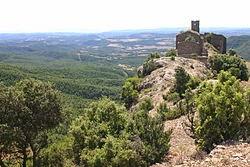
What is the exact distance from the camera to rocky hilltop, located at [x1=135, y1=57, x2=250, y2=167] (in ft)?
72.4

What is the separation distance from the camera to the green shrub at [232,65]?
189ft

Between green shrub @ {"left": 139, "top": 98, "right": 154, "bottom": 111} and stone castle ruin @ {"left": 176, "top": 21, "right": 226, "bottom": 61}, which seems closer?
green shrub @ {"left": 139, "top": 98, "right": 154, "bottom": 111}

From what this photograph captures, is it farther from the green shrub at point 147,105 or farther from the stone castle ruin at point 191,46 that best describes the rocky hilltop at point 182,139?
the stone castle ruin at point 191,46

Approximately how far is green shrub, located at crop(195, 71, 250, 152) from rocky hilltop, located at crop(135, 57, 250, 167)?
1329 mm

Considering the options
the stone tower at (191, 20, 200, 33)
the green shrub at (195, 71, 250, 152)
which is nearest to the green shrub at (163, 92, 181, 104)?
the green shrub at (195, 71, 250, 152)

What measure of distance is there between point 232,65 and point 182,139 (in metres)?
27.9

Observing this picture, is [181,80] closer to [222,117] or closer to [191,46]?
[222,117]

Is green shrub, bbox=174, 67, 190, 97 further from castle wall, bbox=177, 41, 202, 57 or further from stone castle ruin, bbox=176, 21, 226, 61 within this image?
castle wall, bbox=177, 41, 202, 57

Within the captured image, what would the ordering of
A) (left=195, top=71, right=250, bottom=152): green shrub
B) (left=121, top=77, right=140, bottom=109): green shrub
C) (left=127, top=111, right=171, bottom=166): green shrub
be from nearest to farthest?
(left=195, top=71, right=250, bottom=152): green shrub, (left=127, top=111, right=171, bottom=166): green shrub, (left=121, top=77, right=140, bottom=109): green shrub

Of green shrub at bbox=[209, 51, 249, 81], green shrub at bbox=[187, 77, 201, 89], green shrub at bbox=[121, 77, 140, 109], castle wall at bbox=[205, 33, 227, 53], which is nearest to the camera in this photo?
green shrub at bbox=[187, 77, 201, 89]

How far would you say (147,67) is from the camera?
6519cm

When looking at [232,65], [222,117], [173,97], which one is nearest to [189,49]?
[232,65]

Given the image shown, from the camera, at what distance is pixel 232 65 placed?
58.6m

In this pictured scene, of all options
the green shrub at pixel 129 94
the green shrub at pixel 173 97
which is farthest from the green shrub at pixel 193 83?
the green shrub at pixel 129 94
